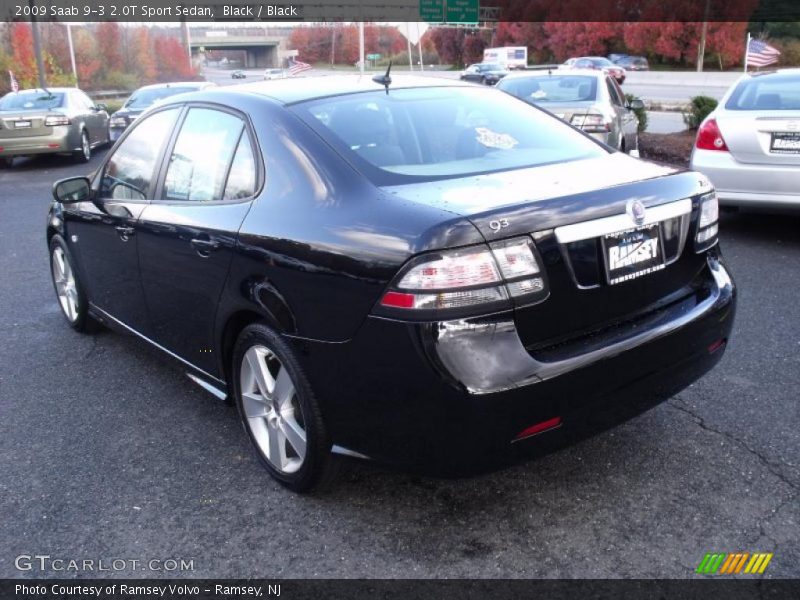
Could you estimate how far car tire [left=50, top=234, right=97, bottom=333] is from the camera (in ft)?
16.9

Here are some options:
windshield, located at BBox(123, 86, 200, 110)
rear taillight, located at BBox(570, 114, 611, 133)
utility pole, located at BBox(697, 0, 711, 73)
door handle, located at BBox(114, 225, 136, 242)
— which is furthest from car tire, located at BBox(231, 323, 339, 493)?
utility pole, located at BBox(697, 0, 711, 73)

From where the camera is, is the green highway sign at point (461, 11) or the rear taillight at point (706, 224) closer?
the rear taillight at point (706, 224)

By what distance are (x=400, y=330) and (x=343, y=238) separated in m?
0.44

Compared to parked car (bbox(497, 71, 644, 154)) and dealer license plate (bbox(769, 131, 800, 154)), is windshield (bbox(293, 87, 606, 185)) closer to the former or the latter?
dealer license plate (bbox(769, 131, 800, 154))

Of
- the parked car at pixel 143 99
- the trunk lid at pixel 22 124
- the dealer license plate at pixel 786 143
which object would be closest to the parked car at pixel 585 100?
the dealer license plate at pixel 786 143

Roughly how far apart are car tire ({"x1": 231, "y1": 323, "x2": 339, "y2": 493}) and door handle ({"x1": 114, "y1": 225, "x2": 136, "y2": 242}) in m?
1.08

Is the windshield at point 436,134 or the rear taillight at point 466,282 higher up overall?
the windshield at point 436,134


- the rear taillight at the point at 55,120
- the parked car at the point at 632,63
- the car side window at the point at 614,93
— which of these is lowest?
the parked car at the point at 632,63

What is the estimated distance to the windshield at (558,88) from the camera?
9922 millimetres

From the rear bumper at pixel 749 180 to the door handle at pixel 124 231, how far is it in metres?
5.22

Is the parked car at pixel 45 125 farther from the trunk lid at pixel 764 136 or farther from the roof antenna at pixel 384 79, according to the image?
the roof antenna at pixel 384 79

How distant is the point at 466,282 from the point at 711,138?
5651 millimetres
